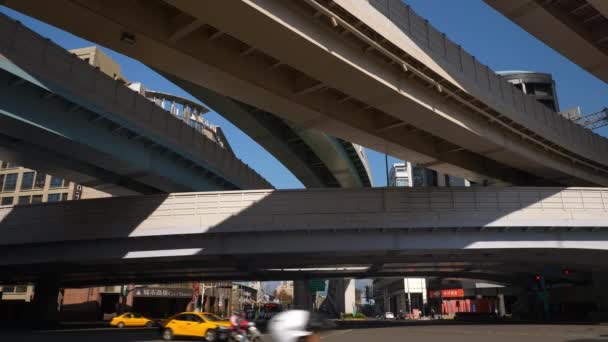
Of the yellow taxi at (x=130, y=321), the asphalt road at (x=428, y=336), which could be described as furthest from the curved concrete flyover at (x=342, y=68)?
the yellow taxi at (x=130, y=321)

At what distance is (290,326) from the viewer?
8.48m

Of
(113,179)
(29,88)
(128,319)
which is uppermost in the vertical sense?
(29,88)

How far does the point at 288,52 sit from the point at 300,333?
8356mm

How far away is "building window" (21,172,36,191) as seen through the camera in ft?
214

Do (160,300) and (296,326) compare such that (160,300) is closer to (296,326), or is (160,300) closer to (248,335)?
(248,335)

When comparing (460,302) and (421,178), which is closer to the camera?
(460,302)

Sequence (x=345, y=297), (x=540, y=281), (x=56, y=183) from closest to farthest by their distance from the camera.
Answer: (x=540, y=281)
(x=56, y=183)
(x=345, y=297)

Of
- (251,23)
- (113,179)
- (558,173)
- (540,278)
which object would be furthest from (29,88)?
(540,278)

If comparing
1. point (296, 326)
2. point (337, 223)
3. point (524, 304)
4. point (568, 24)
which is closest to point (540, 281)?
point (524, 304)

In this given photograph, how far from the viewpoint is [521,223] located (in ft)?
80.3

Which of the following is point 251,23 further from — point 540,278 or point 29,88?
point 540,278

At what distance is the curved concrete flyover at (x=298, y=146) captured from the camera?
1024 inches

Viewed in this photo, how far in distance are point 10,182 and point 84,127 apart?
179 ft

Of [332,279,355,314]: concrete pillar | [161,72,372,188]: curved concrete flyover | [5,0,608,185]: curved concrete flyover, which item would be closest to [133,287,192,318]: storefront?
[332,279,355,314]: concrete pillar
